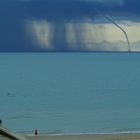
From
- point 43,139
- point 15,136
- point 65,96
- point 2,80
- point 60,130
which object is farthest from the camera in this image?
point 2,80

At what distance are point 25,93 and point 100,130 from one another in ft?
144

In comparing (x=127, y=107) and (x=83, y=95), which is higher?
(x=127, y=107)

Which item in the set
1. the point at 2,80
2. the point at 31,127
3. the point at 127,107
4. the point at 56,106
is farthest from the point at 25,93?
the point at 31,127

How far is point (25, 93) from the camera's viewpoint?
78688 mm

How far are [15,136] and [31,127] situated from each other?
90.5ft

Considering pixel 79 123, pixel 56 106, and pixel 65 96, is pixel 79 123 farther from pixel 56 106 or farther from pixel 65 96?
pixel 65 96

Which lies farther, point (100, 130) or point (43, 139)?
point (100, 130)

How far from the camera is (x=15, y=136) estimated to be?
8.58 m

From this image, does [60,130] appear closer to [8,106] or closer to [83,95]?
[8,106]

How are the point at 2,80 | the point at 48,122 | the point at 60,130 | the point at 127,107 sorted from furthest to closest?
1. the point at 2,80
2. the point at 127,107
3. the point at 48,122
4. the point at 60,130

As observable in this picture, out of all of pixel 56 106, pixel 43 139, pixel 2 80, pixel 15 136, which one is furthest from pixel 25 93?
pixel 15 136

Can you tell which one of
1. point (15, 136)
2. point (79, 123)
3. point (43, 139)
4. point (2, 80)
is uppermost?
point (15, 136)

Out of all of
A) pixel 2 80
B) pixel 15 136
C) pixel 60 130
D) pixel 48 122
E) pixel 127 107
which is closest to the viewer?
pixel 15 136

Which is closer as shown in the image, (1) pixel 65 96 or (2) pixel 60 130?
(2) pixel 60 130
